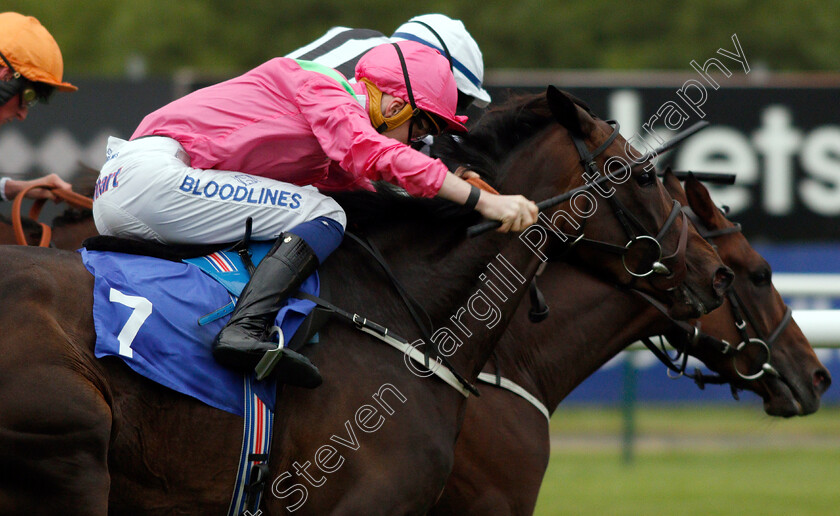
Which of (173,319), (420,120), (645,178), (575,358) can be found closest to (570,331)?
(575,358)

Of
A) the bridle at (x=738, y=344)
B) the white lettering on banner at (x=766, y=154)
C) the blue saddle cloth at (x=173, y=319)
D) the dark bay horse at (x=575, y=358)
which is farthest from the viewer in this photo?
the white lettering on banner at (x=766, y=154)

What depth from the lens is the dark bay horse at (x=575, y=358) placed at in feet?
11.8

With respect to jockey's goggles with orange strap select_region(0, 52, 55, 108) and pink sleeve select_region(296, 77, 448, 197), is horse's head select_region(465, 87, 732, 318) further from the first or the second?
jockey's goggles with orange strap select_region(0, 52, 55, 108)

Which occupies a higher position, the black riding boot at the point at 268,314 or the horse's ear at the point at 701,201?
the horse's ear at the point at 701,201

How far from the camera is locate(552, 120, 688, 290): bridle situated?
128 inches

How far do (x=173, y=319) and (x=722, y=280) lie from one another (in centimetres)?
199

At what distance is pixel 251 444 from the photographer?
273cm

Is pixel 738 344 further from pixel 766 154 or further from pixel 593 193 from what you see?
pixel 766 154

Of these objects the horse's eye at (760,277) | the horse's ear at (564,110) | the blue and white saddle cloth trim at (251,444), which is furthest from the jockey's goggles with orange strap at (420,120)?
the horse's eye at (760,277)

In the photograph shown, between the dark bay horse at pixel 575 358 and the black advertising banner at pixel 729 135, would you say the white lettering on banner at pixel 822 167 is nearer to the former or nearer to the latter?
the black advertising banner at pixel 729 135

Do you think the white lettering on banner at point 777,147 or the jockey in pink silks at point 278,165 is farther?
the white lettering on banner at point 777,147

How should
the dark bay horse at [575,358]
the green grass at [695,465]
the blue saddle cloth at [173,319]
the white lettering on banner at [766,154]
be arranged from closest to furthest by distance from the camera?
the blue saddle cloth at [173,319], the dark bay horse at [575,358], the green grass at [695,465], the white lettering on banner at [766,154]

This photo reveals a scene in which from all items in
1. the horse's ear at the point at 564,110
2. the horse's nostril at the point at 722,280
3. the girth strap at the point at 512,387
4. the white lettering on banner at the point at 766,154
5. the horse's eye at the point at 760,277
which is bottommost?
the white lettering on banner at the point at 766,154

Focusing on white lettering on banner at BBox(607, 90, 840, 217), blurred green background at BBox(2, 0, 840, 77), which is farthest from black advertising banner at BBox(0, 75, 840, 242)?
blurred green background at BBox(2, 0, 840, 77)
